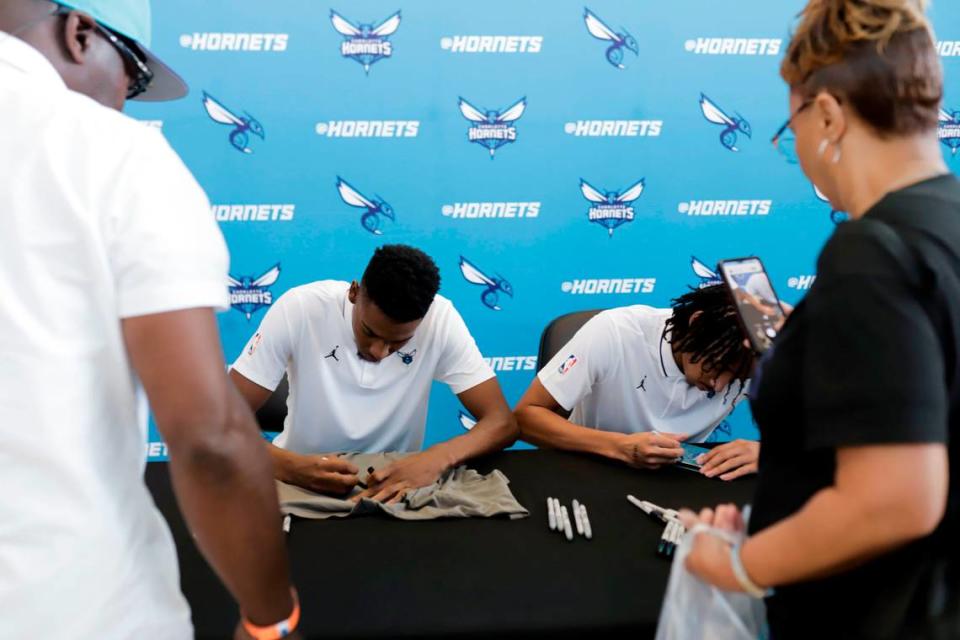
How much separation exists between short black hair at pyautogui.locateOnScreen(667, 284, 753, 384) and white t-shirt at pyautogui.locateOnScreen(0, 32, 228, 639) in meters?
1.37

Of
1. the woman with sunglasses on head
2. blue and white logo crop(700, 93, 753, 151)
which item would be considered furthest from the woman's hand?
blue and white logo crop(700, 93, 753, 151)

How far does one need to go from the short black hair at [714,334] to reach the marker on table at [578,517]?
0.59 metres

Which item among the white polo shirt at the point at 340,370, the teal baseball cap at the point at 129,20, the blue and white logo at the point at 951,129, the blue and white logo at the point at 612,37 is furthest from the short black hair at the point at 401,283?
the blue and white logo at the point at 951,129

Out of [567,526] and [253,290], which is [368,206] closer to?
[253,290]

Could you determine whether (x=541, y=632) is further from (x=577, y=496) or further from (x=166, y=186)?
(x=166, y=186)

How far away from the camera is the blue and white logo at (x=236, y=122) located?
9.02 ft

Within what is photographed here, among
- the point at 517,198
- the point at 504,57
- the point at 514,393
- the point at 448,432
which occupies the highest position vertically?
the point at 504,57

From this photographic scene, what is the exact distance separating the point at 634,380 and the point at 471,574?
36.5 inches

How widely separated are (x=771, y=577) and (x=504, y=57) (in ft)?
8.45

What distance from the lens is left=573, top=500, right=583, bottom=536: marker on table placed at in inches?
50.8

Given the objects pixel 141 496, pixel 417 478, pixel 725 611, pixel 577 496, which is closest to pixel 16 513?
pixel 141 496

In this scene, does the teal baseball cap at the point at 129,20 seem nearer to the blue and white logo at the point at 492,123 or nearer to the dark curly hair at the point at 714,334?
the dark curly hair at the point at 714,334

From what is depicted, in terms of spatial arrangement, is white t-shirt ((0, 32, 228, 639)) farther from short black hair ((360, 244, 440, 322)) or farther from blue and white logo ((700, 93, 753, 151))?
blue and white logo ((700, 93, 753, 151))

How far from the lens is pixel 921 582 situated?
69 cm
